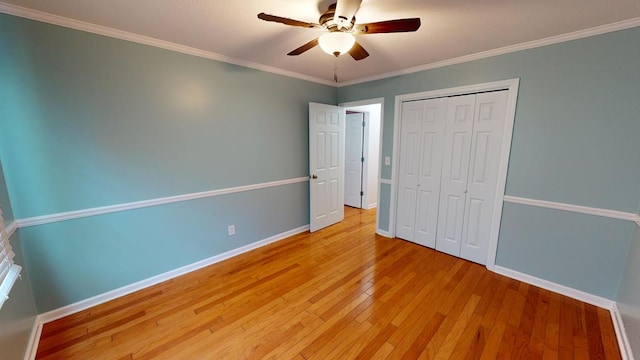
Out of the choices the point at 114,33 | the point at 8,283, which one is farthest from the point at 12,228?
the point at 114,33

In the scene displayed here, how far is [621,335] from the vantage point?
1.78 m

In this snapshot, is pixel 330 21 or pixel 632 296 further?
pixel 632 296

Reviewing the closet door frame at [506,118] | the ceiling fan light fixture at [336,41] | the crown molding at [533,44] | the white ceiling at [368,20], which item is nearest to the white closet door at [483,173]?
the closet door frame at [506,118]

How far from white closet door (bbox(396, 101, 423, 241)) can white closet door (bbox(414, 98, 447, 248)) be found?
56 millimetres

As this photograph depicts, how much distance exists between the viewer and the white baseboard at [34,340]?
1.60m

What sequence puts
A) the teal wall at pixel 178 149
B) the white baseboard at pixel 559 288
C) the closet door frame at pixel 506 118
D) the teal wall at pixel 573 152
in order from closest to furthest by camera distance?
the teal wall at pixel 178 149 → the teal wall at pixel 573 152 → the white baseboard at pixel 559 288 → the closet door frame at pixel 506 118

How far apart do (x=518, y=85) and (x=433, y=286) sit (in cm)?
212

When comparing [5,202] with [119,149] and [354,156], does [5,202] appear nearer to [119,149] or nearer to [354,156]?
[119,149]

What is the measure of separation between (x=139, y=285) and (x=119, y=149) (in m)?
1.31

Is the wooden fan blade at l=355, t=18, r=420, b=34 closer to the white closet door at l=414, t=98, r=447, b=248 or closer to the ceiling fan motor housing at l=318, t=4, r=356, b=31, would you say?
the ceiling fan motor housing at l=318, t=4, r=356, b=31

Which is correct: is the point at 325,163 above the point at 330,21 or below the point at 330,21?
below

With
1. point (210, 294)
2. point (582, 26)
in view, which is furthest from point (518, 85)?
point (210, 294)

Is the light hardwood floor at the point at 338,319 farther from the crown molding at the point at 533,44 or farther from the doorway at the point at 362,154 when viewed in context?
the doorway at the point at 362,154

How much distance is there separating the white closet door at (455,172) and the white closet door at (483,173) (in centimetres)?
6
